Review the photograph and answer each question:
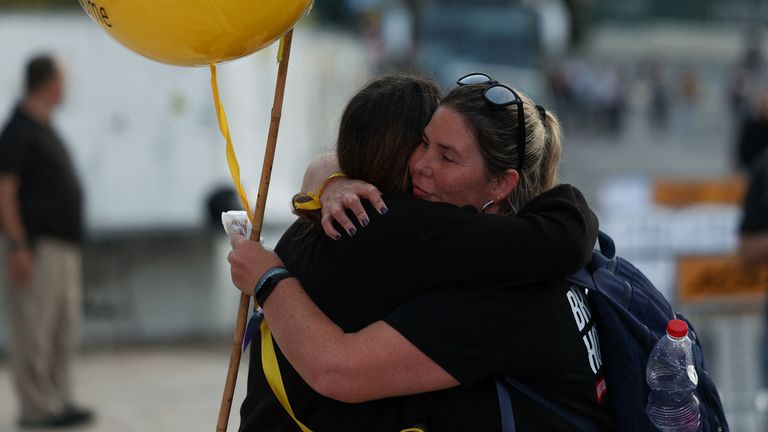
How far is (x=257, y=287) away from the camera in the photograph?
213 centimetres

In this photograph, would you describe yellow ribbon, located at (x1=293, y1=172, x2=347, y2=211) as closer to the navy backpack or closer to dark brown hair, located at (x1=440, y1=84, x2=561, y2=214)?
dark brown hair, located at (x1=440, y1=84, x2=561, y2=214)

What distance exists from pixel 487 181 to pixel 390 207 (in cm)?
22

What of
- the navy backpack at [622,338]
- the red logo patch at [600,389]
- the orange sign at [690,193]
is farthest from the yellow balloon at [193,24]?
the orange sign at [690,193]

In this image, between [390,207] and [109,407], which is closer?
[390,207]

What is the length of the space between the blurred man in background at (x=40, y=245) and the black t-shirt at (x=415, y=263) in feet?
14.5

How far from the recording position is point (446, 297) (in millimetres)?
2008

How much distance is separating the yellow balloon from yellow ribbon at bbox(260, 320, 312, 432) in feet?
1.94

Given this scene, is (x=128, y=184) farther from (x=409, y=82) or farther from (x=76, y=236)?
(x=409, y=82)

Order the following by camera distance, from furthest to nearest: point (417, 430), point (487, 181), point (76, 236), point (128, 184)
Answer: point (128, 184)
point (76, 236)
point (487, 181)
point (417, 430)

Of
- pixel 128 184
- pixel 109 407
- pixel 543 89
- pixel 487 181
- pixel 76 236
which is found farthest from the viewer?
pixel 543 89

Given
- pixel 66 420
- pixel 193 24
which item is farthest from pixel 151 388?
pixel 193 24

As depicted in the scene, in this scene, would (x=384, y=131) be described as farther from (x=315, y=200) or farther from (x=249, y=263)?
(x=249, y=263)

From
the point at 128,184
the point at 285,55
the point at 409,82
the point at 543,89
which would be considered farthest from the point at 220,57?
the point at 543,89

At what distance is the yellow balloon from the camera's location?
2148mm
